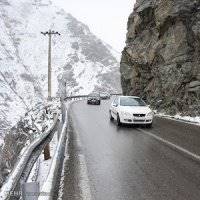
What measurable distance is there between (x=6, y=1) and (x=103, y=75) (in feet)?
256

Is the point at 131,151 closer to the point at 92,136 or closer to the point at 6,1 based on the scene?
the point at 92,136

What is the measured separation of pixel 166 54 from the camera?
1180 inches

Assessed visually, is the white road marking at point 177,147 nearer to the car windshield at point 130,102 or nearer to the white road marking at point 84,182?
the white road marking at point 84,182

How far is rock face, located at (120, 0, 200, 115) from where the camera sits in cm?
2670

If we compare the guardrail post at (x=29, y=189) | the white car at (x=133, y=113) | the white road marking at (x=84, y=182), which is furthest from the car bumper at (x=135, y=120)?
the guardrail post at (x=29, y=189)

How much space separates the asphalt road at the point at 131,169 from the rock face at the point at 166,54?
1124 cm

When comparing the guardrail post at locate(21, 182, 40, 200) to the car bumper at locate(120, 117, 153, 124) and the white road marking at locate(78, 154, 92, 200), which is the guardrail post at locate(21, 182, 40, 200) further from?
the car bumper at locate(120, 117, 153, 124)

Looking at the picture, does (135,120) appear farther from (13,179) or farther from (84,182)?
(13,179)

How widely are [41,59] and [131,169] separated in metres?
146

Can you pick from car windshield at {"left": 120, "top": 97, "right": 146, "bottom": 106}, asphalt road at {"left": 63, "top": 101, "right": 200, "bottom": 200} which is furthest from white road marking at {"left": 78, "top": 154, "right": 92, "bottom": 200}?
car windshield at {"left": 120, "top": 97, "right": 146, "bottom": 106}

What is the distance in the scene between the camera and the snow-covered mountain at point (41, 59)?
12938 cm

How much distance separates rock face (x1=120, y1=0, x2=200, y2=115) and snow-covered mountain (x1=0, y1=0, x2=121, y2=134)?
68.0 m

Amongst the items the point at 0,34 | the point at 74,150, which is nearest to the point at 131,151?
the point at 74,150

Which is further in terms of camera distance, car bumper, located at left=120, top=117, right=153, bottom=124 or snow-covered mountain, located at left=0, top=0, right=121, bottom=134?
snow-covered mountain, located at left=0, top=0, right=121, bottom=134
